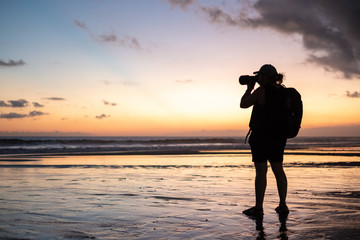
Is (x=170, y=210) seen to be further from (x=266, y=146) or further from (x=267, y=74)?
(x=267, y=74)

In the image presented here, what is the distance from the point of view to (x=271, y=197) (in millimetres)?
6211

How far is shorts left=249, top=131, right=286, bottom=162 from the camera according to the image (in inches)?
198

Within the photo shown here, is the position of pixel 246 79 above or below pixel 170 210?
above

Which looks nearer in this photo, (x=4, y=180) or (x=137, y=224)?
(x=137, y=224)

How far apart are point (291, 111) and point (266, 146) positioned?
22.6 inches

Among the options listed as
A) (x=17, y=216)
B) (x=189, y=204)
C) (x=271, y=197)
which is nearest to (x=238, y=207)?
(x=189, y=204)

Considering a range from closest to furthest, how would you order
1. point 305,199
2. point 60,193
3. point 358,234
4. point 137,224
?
1. point 358,234
2. point 137,224
3. point 305,199
4. point 60,193

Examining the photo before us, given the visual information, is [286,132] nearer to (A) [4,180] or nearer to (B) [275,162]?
(B) [275,162]

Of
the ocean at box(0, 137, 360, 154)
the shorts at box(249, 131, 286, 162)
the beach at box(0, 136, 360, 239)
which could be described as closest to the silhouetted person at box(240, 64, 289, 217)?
the shorts at box(249, 131, 286, 162)

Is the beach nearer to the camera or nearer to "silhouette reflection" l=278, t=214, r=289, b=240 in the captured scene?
"silhouette reflection" l=278, t=214, r=289, b=240

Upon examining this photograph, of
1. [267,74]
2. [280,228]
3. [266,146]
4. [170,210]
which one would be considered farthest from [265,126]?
[170,210]

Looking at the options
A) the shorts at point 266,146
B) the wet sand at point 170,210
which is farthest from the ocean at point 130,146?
the shorts at point 266,146

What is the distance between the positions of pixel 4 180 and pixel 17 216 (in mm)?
4626

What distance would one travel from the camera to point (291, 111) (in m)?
4.94
